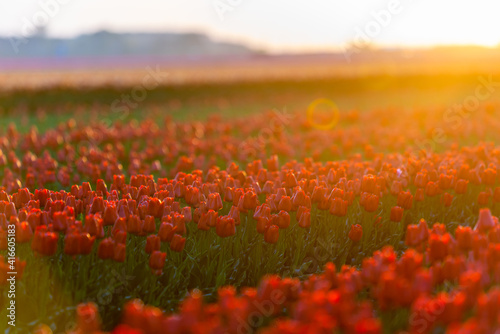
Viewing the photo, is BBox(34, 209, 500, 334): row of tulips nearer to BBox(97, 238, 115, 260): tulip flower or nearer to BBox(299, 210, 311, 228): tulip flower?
BBox(97, 238, 115, 260): tulip flower

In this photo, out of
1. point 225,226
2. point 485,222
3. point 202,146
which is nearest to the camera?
point 485,222

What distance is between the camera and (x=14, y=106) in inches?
758

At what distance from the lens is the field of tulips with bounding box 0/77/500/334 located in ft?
8.85

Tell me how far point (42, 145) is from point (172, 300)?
614 centimetres

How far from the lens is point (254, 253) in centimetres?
489

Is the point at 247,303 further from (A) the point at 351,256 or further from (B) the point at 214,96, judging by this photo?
(B) the point at 214,96

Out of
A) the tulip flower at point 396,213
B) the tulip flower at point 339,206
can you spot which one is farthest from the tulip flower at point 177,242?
the tulip flower at point 396,213

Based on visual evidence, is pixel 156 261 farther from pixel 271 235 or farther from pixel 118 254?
pixel 271 235

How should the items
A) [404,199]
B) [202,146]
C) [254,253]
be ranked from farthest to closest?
[202,146]
[404,199]
[254,253]

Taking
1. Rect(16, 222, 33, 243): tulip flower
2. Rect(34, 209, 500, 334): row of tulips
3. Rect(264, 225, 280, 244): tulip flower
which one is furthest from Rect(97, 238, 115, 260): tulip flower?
Rect(264, 225, 280, 244): tulip flower

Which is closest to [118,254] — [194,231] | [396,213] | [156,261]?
[156,261]

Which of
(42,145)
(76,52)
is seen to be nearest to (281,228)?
(42,145)

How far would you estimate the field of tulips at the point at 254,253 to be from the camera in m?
2.70

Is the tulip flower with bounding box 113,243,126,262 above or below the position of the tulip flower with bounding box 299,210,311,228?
below
